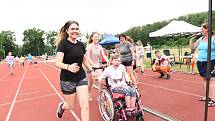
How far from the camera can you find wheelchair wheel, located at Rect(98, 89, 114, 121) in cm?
564

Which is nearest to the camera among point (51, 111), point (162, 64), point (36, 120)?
point (36, 120)

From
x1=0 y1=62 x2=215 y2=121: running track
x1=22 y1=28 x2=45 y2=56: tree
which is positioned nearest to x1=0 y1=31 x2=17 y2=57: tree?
x1=22 y1=28 x2=45 y2=56: tree

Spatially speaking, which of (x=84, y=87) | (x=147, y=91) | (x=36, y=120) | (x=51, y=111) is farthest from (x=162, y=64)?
(x=84, y=87)

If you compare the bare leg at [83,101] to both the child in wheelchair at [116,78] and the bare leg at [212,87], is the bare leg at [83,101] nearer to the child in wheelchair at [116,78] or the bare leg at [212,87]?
the child in wheelchair at [116,78]

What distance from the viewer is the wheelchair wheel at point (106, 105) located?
222 inches

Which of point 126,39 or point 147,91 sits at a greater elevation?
point 126,39

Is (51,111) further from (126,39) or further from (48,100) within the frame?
(126,39)

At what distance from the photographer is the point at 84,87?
A: 511 cm

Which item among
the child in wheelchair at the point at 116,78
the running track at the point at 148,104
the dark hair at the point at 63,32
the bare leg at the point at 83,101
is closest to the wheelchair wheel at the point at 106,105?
the child in wheelchair at the point at 116,78

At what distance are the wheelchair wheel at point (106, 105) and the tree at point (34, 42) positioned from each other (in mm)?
107152

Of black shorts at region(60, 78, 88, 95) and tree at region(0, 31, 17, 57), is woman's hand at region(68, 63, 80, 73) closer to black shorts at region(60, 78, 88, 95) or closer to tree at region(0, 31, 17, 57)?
black shorts at region(60, 78, 88, 95)

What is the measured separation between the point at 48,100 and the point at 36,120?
2433 millimetres

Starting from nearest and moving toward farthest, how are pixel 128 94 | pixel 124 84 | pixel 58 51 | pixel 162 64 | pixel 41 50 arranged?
pixel 58 51 < pixel 128 94 < pixel 124 84 < pixel 162 64 < pixel 41 50

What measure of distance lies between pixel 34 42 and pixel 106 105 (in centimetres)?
11034
